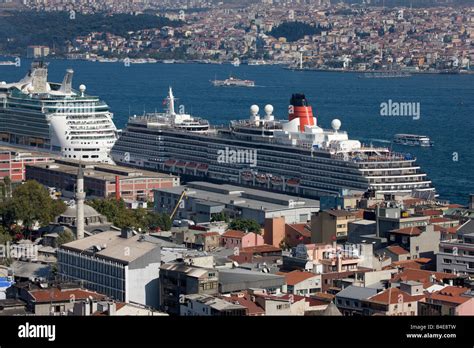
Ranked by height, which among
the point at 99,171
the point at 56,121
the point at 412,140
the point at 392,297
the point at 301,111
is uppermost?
the point at 301,111

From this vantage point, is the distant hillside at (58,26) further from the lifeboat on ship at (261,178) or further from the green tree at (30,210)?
the green tree at (30,210)

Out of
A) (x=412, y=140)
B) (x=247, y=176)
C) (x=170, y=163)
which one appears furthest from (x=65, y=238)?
(x=412, y=140)

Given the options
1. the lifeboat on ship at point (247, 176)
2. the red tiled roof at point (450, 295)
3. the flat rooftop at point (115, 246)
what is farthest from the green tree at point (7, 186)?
the red tiled roof at point (450, 295)

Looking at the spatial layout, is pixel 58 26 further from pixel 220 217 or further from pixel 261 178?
pixel 220 217

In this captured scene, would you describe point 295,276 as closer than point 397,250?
Yes

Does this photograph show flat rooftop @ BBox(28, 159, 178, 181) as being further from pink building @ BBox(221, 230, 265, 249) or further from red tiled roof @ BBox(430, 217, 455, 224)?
red tiled roof @ BBox(430, 217, 455, 224)

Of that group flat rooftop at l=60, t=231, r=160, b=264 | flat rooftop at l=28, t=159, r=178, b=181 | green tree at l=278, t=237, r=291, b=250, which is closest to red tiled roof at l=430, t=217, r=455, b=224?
green tree at l=278, t=237, r=291, b=250

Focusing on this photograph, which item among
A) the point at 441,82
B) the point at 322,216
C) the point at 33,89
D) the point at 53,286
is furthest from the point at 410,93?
the point at 53,286

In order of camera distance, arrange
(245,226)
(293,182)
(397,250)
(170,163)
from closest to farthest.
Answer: (397,250)
(245,226)
(293,182)
(170,163)
